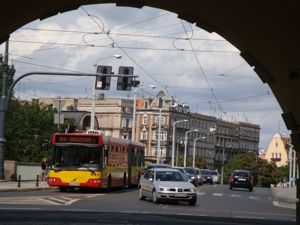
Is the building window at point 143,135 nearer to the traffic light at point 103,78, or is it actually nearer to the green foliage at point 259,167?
the green foliage at point 259,167

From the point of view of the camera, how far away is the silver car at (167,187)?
94.0 ft

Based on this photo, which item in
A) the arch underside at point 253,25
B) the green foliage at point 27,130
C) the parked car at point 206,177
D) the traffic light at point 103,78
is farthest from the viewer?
the green foliage at point 27,130

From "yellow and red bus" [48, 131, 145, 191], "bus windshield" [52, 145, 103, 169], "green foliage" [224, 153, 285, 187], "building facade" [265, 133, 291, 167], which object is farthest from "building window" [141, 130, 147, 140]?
"bus windshield" [52, 145, 103, 169]

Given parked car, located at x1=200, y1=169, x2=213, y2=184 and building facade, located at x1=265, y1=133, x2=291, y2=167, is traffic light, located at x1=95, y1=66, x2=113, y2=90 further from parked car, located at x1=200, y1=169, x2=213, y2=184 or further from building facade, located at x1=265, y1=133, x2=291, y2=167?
building facade, located at x1=265, y1=133, x2=291, y2=167

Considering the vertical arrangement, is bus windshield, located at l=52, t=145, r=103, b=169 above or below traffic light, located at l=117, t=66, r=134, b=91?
below

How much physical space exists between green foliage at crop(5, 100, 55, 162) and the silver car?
148 ft

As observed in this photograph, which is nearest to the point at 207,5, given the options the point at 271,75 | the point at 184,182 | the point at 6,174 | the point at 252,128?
the point at 271,75

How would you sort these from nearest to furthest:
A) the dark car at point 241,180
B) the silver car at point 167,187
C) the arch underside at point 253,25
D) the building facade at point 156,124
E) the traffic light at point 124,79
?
1. the arch underside at point 253,25
2. the silver car at point 167,187
3. the traffic light at point 124,79
4. the dark car at point 241,180
5. the building facade at point 156,124

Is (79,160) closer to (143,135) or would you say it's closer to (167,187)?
(167,187)

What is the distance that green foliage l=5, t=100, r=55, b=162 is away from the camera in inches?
3000

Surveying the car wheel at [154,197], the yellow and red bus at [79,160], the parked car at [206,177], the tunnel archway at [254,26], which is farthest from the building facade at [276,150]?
the tunnel archway at [254,26]

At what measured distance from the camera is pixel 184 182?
29.8 metres

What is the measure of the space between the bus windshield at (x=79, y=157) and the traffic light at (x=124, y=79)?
3358mm

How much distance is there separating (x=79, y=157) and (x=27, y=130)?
46931 millimetres
